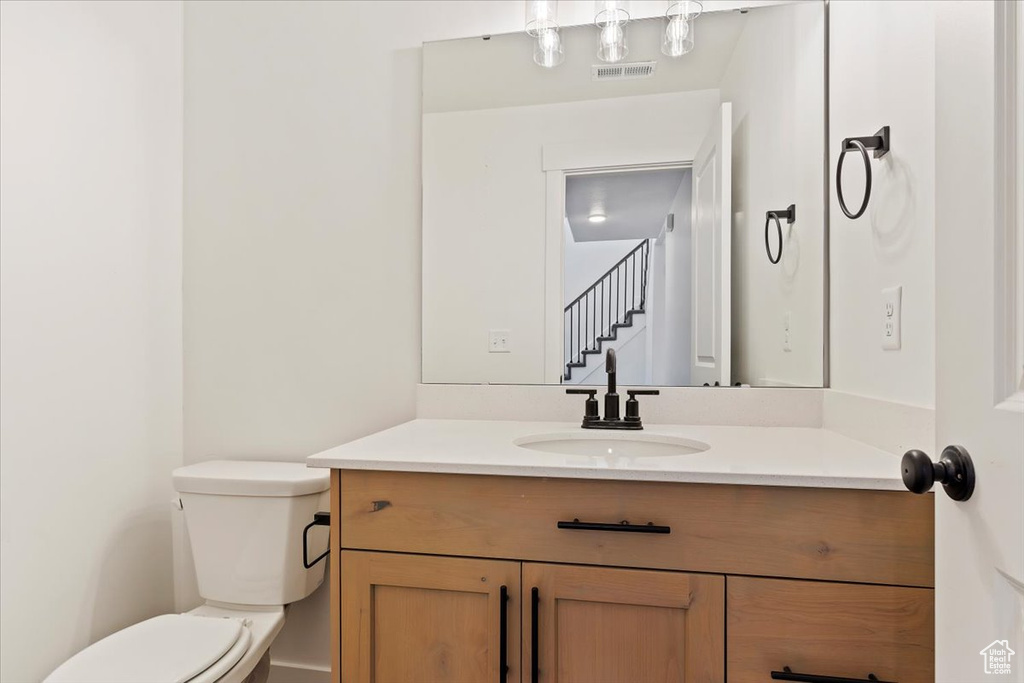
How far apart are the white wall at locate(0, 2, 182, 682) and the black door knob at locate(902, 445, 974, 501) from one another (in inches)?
69.7

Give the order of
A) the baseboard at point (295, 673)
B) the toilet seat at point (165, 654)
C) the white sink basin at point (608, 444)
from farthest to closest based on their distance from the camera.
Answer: the baseboard at point (295, 673) < the white sink basin at point (608, 444) < the toilet seat at point (165, 654)

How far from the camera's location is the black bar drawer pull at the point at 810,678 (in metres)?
0.90

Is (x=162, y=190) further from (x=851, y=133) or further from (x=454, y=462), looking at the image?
(x=851, y=133)

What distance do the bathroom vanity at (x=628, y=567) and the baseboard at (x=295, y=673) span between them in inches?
31.6

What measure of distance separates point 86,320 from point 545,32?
4.85 feet

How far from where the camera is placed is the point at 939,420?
695 millimetres

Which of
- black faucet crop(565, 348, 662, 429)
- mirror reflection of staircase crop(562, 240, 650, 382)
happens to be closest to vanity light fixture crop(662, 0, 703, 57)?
mirror reflection of staircase crop(562, 240, 650, 382)

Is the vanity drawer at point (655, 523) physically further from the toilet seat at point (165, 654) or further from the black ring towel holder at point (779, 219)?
the black ring towel holder at point (779, 219)

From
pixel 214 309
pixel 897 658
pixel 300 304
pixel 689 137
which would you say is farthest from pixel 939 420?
pixel 214 309

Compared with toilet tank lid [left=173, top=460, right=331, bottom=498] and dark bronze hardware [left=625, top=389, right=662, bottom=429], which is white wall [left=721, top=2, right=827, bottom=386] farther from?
toilet tank lid [left=173, top=460, right=331, bottom=498]

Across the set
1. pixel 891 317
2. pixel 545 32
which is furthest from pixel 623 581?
pixel 545 32

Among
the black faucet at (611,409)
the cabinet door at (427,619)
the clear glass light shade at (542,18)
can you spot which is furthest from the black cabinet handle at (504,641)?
the clear glass light shade at (542,18)

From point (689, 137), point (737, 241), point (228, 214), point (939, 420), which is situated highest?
point (689, 137)

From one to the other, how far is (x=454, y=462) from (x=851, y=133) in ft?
3.79
